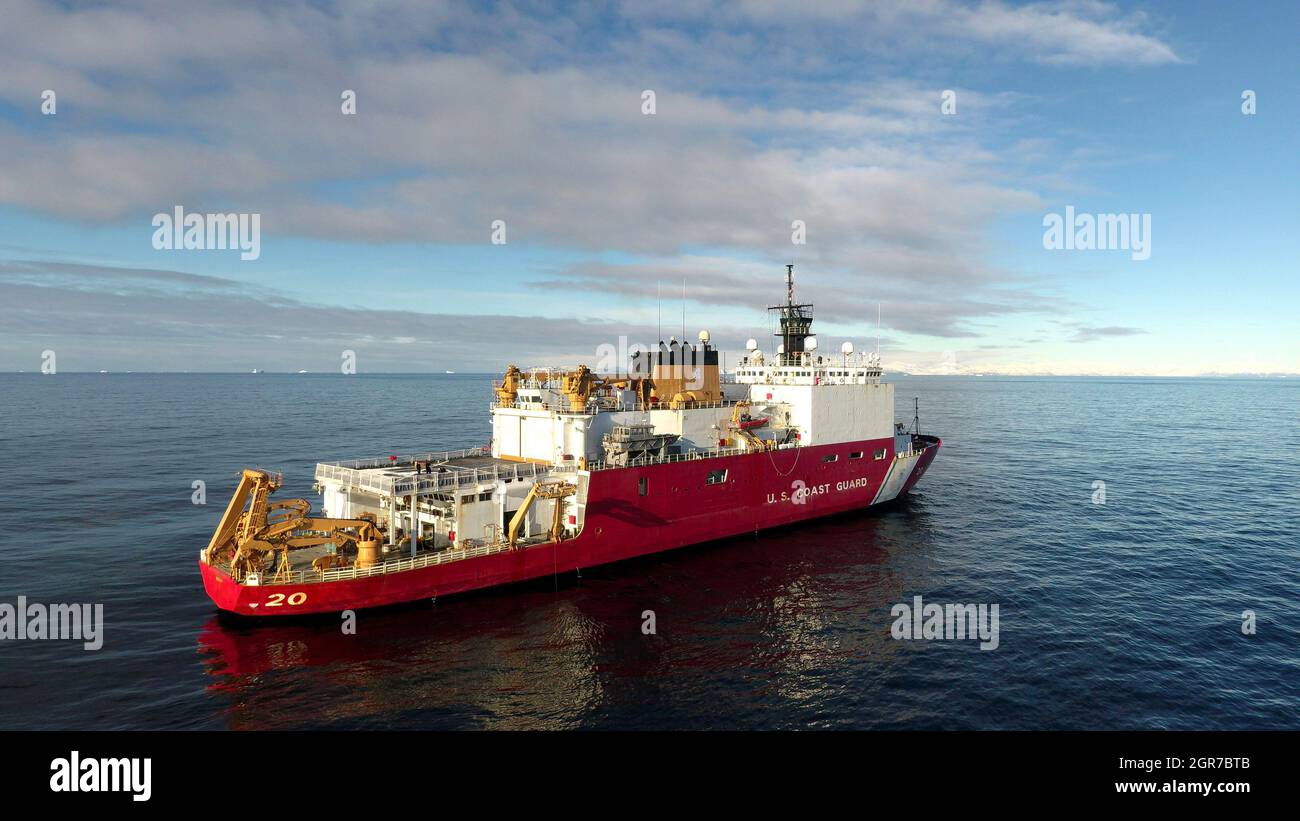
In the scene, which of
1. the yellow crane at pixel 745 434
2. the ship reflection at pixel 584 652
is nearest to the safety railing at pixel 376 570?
the ship reflection at pixel 584 652

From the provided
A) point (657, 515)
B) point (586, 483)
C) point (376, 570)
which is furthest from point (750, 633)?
point (376, 570)

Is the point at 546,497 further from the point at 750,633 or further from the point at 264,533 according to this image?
the point at 264,533

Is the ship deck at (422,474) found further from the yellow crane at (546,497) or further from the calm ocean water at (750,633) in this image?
the calm ocean water at (750,633)

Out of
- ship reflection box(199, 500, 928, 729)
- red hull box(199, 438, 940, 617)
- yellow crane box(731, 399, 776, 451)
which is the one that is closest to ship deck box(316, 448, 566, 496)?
red hull box(199, 438, 940, 617)

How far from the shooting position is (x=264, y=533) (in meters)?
26.1

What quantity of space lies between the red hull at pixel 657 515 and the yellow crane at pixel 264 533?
958 millimetres

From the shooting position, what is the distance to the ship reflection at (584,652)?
66.4 ft

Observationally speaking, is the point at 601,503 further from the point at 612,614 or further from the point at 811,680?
the point at 811,680

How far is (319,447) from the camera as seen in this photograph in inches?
3088

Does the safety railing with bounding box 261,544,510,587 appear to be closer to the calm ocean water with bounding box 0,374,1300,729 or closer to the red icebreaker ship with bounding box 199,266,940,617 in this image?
the red icebreaker ship with bounding box 199,266,940,617

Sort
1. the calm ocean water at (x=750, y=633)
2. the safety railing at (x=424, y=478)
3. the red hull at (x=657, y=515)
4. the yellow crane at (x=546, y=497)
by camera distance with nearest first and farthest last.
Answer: the calm ocean water at (x=750, y=633) → the red hull at (x=657, y=515) → the safety railing at (x=424, y=478) → the yellow crane at (x=546, y=497)

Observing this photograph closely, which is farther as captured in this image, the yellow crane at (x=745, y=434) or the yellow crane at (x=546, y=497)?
the yellow crane at (x=745, y=434)
